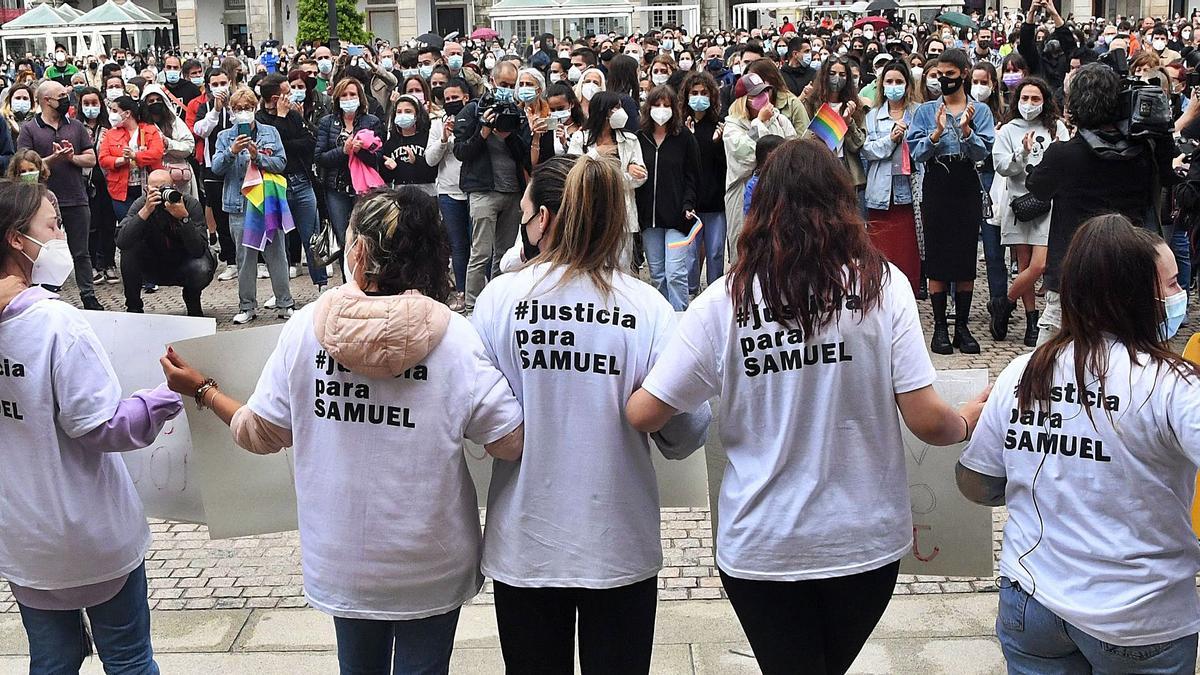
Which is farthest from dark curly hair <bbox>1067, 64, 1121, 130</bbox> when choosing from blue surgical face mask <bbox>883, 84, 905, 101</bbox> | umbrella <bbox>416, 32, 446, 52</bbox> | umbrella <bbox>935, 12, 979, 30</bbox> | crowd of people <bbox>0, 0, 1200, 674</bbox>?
umbrella <bbox>935, 12, 979, 30</bbox>

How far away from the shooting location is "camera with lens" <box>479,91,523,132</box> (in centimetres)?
995

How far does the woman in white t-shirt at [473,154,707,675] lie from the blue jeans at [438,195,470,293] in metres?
7.21

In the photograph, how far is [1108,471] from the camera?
2.89 metres

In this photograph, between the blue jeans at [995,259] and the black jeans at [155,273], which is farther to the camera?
the black jeans at [155,273]

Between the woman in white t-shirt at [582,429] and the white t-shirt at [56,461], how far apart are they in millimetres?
988

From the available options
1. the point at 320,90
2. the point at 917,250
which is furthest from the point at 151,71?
the point at 917,250

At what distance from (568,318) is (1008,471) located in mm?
1062

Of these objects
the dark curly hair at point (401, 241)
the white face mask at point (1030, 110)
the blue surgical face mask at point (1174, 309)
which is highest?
the white face mask at point (1030, 110)

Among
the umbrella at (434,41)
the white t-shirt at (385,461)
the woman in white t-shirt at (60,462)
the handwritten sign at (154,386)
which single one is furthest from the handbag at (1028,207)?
the umbrella at (434,41)

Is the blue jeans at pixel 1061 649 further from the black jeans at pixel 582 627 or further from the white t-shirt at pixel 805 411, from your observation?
the black jeans at pixel 582 627

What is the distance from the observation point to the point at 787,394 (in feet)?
10.3

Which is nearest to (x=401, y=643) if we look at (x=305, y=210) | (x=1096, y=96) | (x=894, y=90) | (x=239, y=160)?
(x=1096, y=96)

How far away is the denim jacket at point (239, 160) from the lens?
10.4 m

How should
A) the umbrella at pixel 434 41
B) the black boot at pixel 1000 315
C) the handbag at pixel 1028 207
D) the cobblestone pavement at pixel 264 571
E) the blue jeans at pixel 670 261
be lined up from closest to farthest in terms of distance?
the cobblestone pavement at pixel 264 571, the handbag at pixel 1028 207, the black boot at pixel 1000 315, the blue jeans at pixel 670 261, the umbrella at pixel 434 41
